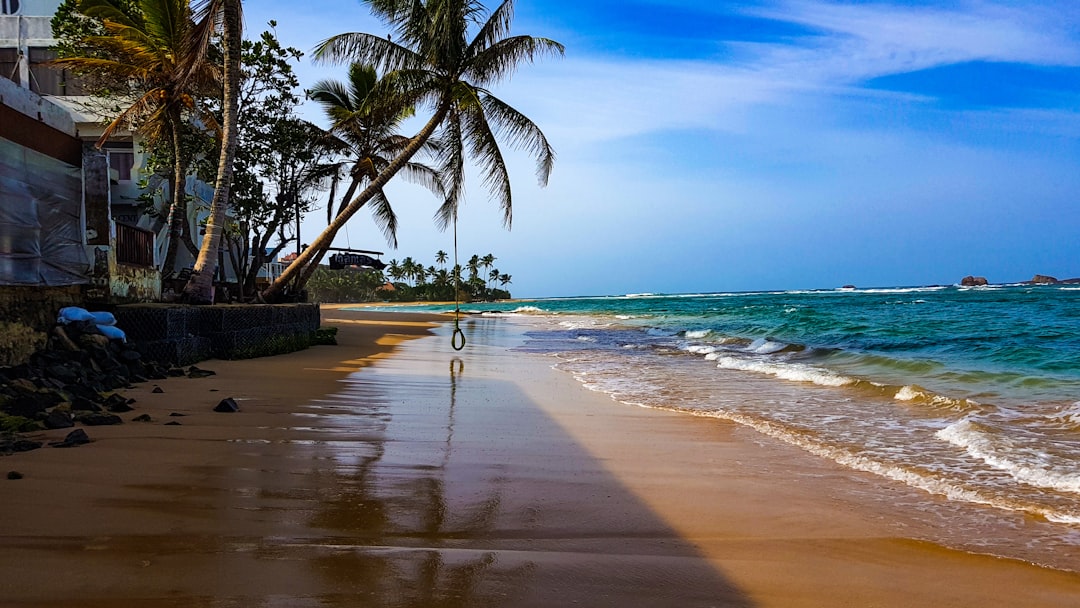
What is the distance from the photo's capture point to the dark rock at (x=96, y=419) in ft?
18.1

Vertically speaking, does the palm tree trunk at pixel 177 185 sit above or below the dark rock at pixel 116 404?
above

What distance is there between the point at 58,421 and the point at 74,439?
69 centimetres

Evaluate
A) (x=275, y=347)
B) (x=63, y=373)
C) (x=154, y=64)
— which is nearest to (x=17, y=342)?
(x=63, y=373)

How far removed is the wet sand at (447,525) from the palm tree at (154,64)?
9501 millimetres

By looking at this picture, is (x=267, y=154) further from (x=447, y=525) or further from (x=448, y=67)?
(x=447, y=525)

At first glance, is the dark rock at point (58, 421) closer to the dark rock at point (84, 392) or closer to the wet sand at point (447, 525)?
the wet sand at point (447, 525)

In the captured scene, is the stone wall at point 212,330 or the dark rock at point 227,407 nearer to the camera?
the dark rock at point 227,407

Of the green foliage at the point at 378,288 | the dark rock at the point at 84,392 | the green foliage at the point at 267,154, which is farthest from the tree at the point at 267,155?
the green foliage at the point at 378,288

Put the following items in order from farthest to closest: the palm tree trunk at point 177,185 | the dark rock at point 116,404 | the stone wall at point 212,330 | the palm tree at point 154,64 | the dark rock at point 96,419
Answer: the palm tree trunk at point 177,185 < the palm tree at point 154,64 < the stone wall at point 212,330 < the dark rock at point 116,404 < the dark rock at point 96,419

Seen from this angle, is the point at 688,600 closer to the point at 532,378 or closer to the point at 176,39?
Answer: the point at 532,378

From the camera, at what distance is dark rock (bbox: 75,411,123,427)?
18.1ft

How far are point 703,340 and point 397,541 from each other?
1923 cm

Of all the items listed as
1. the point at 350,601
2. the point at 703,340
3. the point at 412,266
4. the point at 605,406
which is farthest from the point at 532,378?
the point at 412,266

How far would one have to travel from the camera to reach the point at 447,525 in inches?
143
